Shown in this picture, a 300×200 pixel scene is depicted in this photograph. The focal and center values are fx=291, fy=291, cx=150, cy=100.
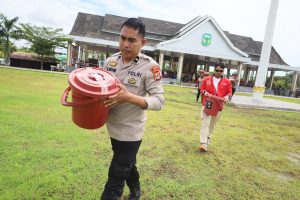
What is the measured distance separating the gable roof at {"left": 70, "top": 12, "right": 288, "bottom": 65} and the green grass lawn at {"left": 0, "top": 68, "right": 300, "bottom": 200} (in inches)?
891

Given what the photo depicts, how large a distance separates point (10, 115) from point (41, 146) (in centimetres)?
239

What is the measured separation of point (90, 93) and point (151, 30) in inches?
1297

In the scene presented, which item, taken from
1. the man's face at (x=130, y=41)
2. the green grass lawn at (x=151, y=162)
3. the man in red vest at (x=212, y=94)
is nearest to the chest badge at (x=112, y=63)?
the man's face at (x=130, y=41)

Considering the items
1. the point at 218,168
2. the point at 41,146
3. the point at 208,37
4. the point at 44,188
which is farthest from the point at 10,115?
the point at 208,37

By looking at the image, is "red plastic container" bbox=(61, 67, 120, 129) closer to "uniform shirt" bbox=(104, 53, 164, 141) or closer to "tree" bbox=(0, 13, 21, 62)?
"uniform shirt" bbox=(104, 53, 164, 141)

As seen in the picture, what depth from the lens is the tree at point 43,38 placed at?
92.7 feet

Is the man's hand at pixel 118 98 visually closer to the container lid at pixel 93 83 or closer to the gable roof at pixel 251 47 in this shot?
the container lid at pixel 93 83

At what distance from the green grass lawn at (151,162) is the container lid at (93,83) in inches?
64.2

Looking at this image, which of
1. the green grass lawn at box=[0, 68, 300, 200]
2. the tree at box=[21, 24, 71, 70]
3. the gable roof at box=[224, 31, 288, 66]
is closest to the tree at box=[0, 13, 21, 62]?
the tree at box=[21, 24, 71, 70]

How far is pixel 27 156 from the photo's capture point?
13.6ft

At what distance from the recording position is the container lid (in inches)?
79.0

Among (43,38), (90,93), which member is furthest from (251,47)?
(90,93)

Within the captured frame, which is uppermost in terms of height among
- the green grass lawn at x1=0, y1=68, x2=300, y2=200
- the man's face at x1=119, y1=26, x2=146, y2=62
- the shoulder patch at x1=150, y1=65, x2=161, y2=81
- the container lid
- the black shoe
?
the man's face at x1=119, y1=26, x2=146, y2=62

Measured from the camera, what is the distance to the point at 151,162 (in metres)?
4.57
